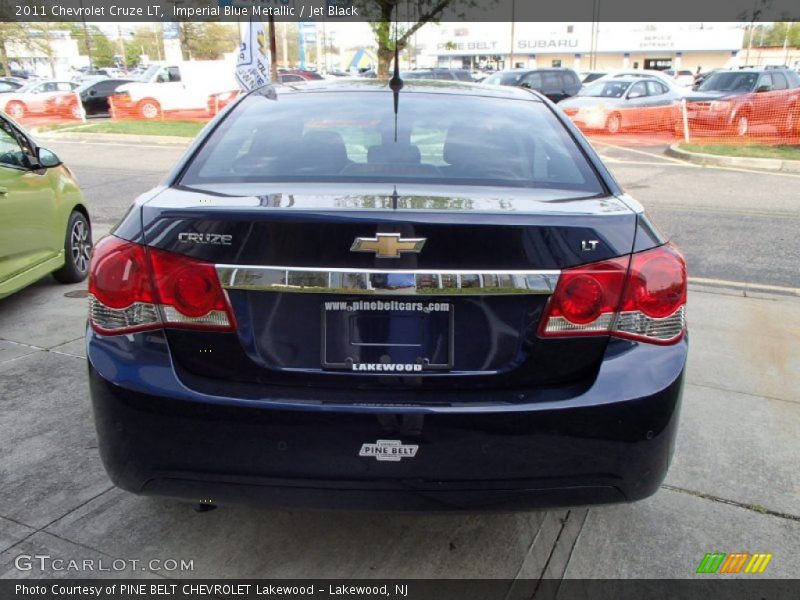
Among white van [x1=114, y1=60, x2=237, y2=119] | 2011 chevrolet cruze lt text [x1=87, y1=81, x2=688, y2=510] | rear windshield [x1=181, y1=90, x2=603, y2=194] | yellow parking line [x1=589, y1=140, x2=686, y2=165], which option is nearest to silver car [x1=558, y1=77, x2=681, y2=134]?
yellow parking line [x1=589, y1=140, x2=686, y2=165]

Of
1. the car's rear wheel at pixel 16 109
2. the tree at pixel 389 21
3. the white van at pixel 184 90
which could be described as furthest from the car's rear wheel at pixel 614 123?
the car's rear wheel at pixel 16 109

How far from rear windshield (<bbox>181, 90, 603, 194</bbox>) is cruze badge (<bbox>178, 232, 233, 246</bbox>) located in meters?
0.49

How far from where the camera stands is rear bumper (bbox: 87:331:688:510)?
2.12m

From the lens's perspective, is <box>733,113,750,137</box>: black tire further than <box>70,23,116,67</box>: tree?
No

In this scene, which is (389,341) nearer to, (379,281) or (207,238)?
(379,281)

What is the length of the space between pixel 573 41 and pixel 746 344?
75.7 meters

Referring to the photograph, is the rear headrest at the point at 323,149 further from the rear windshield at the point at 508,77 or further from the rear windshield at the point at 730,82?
the rear windshield at the point at 508,77

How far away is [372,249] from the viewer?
207 cm

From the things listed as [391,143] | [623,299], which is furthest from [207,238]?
[623,299]

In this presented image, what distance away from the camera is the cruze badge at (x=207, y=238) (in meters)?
2.11

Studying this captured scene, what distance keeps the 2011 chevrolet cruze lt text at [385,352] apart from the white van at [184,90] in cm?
2464

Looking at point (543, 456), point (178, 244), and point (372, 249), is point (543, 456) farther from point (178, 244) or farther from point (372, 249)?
point (178, 244)

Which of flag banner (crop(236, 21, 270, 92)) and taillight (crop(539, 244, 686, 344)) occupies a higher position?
flag banner (crop(236, 21, 270, 92))

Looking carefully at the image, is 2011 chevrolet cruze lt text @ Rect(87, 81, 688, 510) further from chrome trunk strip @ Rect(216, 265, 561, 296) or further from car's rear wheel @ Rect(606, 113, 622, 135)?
car's rear wheel @ Rect(606, 113, 622, 135)
